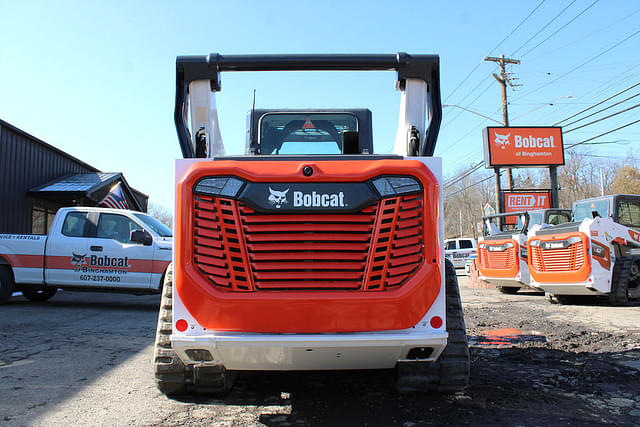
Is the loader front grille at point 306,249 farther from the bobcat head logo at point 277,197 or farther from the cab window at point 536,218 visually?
the cab window at point 536,218

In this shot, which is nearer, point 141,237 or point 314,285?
point 314,285

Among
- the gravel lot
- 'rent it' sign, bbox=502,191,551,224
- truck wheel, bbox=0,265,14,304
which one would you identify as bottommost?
the gravel lot

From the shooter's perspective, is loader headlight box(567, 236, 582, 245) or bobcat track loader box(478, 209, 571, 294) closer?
loader headlight box(567, 236, 582, 245)

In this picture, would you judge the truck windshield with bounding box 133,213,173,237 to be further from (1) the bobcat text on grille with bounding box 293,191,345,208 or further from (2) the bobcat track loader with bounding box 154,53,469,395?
(1) the bobcat text on grille with bounding box 293,191,345,208

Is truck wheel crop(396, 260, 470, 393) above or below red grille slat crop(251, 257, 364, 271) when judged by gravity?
below

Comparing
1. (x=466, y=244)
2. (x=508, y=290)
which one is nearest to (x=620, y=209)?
(x=508, y=290)

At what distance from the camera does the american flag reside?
19209mm

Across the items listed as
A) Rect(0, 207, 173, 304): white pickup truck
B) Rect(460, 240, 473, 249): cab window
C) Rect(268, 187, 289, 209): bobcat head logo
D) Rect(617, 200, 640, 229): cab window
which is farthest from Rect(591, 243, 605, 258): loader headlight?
Rect(460, 240, 473, 249): cab window

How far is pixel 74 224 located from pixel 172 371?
7.35 metres

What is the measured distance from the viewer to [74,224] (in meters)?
9.65

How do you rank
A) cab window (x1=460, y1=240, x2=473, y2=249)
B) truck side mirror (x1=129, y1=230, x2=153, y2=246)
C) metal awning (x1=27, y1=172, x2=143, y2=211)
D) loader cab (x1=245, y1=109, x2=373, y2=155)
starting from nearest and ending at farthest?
1. loader cab (x1=245, y1=109, x2=373, y2=155)
2. truck side mirror (x1=129, y1=230, x2=153, y2=246)
3. metal awning (x1=27, y1=172, x2=143, y2=211)
4. cab window (x1=460, y1=240, x2=473, y2=249)

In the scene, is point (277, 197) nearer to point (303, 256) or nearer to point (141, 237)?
point (303, 256)

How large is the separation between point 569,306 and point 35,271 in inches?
433

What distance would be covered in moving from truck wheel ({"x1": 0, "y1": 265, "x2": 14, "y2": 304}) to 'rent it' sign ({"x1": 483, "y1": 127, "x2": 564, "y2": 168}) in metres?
20.4
